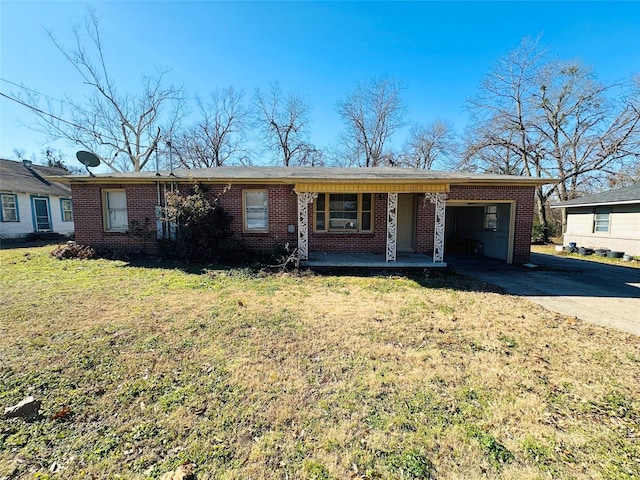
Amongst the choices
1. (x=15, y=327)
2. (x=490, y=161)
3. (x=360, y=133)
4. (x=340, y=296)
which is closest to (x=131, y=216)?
(x=15, y=327)

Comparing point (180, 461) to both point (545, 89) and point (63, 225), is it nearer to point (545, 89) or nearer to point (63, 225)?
point (63, 225)

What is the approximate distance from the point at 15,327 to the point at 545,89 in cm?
3051

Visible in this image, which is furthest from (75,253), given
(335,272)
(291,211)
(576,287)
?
(576,287)

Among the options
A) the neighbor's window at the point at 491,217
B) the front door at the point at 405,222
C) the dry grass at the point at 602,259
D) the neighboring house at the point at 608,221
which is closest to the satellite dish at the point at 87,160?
the front door at the point at 405,222

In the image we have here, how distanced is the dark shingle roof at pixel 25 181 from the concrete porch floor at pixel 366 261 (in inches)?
595

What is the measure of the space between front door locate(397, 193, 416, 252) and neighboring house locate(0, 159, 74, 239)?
16040mm

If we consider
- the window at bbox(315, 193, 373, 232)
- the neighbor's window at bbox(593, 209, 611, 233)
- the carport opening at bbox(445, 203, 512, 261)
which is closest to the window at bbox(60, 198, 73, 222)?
the window at bbox(315, 193, 373, 232)

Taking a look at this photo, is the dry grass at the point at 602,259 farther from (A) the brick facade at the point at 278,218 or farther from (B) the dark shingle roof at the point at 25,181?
(B) the dark shingle roof at the point at 25,181

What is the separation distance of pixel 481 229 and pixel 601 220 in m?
7.30

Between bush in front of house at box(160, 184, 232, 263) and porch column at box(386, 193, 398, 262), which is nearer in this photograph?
porch column at box(386, 193, 398, 262)

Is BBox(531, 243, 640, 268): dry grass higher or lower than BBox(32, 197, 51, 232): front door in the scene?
lower

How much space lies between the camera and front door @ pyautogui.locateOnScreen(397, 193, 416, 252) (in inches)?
417

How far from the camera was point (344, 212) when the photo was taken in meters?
10.1

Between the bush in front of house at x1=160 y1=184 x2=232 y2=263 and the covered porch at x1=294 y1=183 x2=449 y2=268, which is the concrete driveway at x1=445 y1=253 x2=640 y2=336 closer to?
the covered porch at x1=294 y1=183 x2=449 y2=268
